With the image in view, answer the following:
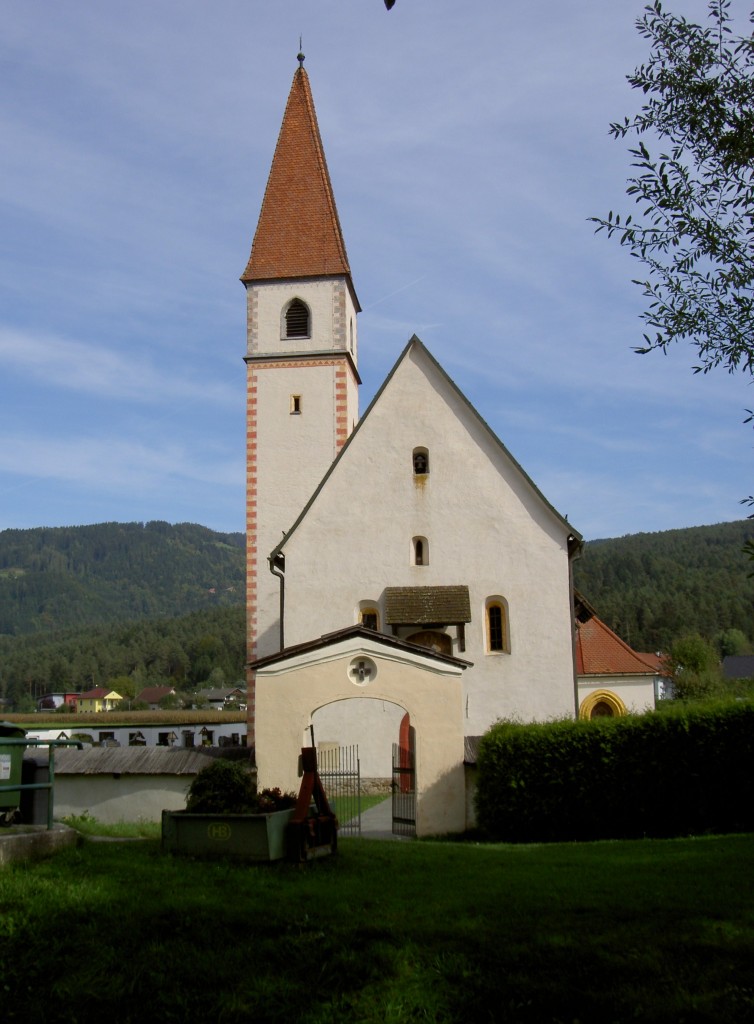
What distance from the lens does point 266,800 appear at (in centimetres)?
1150

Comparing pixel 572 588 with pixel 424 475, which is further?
pixel 424 475

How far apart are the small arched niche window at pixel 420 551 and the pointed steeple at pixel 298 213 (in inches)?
552

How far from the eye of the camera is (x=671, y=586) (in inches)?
5664

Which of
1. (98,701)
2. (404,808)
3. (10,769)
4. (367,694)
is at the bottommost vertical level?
(404,808)

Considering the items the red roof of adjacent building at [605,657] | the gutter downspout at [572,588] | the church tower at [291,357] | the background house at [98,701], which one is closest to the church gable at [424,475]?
the gutter downspout at [572,588]

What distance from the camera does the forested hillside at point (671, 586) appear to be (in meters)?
127

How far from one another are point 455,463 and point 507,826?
1037 centimetres

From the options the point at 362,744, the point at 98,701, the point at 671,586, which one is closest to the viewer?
the point at 362,744

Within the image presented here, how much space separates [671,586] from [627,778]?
132103mm

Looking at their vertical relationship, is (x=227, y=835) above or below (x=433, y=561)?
below

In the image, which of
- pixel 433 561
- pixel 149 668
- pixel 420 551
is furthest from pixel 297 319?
pixel 149 668

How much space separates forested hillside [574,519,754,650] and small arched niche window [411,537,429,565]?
276 feet

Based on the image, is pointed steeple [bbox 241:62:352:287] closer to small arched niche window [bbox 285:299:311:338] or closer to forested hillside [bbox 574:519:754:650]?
small arched niche window [bbox 285:299:311:338]

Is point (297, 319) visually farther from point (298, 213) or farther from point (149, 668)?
point (149, 668)
